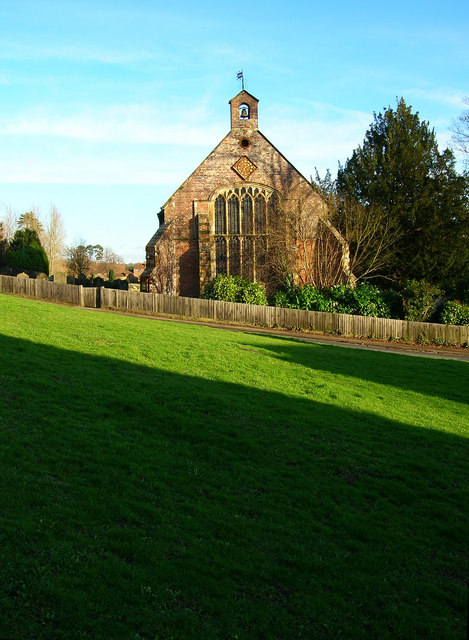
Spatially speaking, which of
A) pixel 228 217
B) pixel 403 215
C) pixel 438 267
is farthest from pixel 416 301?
pixel 228 217

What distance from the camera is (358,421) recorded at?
12.3m

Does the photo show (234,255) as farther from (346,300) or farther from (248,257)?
(346,300)

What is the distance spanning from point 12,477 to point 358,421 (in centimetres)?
740

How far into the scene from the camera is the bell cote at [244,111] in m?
39.5

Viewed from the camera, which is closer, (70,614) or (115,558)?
(70,614)

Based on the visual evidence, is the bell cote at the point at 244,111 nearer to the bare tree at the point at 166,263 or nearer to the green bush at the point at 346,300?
the bare tree at the point at 166,263

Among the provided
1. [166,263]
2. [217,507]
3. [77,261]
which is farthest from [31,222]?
[217,507]

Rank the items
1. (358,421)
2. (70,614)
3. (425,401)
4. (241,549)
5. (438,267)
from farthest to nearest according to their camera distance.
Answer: (438,267) < (425,401) < (358,421) < (241,549) < (70,614)

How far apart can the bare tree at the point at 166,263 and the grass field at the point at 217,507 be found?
2431cm

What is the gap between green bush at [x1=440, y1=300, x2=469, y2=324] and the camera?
3284 cm

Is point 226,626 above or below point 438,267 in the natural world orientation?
below

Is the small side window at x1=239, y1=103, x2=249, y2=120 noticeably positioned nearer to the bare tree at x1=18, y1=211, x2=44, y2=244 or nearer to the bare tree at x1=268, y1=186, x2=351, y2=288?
the bare tree at x1=268, y1=186, x2=351, y2=288

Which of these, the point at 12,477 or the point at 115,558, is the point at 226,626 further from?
the point at 12,477

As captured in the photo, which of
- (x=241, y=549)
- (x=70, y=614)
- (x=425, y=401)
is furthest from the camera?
(x=425, y=401)
